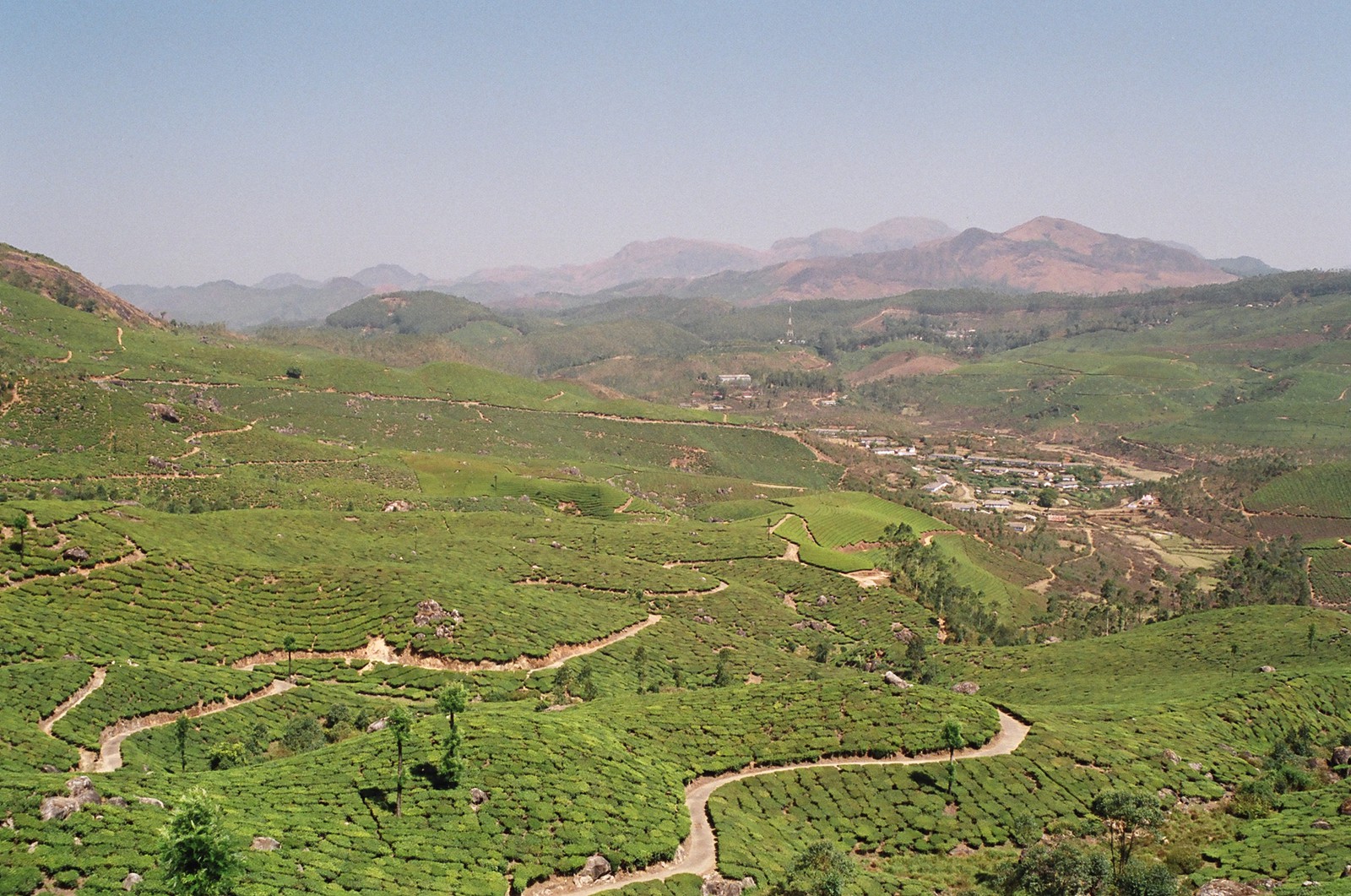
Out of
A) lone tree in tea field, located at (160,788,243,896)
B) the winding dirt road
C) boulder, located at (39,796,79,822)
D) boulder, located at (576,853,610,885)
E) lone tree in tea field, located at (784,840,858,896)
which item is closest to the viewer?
lone tree in tea field, located at (160,788,243,896)

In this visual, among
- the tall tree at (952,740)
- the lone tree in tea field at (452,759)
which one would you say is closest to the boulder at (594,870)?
the lone tree in tea field at (452,759)

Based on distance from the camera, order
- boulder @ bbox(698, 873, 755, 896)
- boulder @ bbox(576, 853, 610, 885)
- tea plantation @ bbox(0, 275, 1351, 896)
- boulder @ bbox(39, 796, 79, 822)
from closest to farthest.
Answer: boulder @ bbox(39, 796, 79, 822) → boulder @ bbox(698, 873, 755, 896) → boulder @ bbox(576, 853, 610, 885) → tea plantation @ bbox(0, 275, 1351, 896)

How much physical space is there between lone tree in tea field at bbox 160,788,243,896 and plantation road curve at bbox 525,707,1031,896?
13.6 meters

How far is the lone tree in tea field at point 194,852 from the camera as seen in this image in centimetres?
2695

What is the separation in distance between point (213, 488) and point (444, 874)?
90982 mm


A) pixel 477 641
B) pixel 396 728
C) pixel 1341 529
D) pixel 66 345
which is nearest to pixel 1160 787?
pixel 396 728

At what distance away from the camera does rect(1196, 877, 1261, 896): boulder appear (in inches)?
1522

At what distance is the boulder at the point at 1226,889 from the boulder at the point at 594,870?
26.5 meters

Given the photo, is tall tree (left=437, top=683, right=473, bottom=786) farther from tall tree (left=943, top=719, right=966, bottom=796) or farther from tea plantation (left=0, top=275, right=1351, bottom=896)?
tall tree (left=943, top=719, right=966, bottom=796)

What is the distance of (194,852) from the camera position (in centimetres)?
2728

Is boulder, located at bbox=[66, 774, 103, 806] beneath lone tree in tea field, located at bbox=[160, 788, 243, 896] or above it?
beneath

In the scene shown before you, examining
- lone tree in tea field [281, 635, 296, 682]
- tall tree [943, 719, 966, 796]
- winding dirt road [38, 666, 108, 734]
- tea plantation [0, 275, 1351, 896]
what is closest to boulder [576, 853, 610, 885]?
tea plantation [0, 275, 1351, 896]

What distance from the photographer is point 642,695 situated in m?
64.9

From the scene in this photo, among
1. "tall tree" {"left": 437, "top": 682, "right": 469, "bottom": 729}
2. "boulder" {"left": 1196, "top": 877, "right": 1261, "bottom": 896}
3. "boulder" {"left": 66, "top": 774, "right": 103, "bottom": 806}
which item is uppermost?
"boulder" {"left": 66, "top": 774, "right": 103, "bottom": 806}
